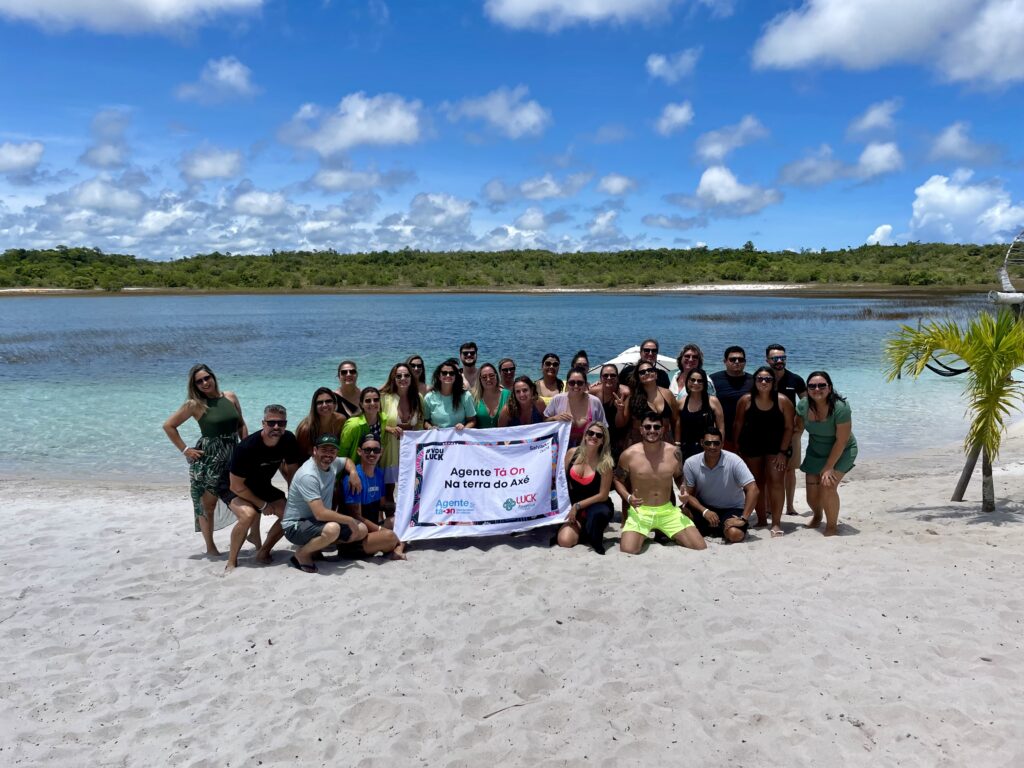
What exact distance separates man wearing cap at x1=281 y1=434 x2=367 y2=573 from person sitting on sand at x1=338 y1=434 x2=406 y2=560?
23cm

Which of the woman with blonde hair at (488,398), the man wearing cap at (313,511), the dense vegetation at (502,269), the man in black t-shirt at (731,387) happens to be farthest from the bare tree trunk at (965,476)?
the dense vegetation at (502,269)

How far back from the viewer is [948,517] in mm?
7211

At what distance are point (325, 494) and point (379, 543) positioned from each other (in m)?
0.70

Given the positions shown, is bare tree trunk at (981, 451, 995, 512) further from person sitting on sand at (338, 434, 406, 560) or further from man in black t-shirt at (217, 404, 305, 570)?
man in black t-shirt at (217, 404, 305, 570)

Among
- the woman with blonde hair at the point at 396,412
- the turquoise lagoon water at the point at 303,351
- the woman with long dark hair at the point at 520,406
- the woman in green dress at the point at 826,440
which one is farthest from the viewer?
the turquoise lagoon water at the point at 303,351

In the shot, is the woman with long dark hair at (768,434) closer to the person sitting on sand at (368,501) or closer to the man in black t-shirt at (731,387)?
the man in black t-shirt at (731,387)

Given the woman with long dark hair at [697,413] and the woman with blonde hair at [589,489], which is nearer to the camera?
the woman with blonde hair at [589,489]

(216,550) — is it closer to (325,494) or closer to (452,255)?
(325,494)

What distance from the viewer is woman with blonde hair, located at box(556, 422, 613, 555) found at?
6434mm

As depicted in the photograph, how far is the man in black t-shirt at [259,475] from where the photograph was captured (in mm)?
5980

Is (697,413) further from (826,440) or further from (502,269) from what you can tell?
(502,269)

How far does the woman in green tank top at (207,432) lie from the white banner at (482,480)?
1521mm

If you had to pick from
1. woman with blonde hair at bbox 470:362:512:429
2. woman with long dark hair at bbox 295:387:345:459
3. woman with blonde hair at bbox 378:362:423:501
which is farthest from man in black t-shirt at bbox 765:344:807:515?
woman with long dark hair at bbox 295:387:345:459

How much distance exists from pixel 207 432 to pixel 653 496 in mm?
4118
